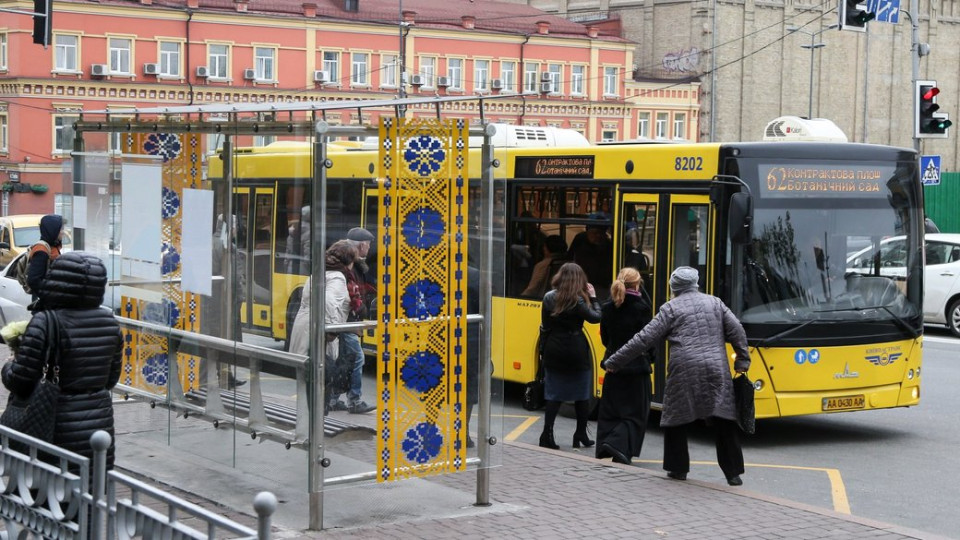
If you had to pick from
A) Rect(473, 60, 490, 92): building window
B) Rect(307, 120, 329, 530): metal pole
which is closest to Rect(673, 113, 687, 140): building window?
Rect(473, 60, 490, 92): building window

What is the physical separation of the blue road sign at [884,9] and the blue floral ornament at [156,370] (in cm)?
1548

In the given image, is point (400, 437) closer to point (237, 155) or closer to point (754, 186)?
point (237, 155)

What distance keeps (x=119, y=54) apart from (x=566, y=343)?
49.7 m

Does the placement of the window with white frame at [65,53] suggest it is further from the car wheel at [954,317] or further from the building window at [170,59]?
the car wheel at [954,317]

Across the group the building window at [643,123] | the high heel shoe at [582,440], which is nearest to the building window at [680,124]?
the building window at [643,123]

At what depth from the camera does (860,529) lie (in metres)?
8.59

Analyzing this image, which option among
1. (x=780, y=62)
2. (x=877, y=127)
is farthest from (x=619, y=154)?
(x=877, y=127)

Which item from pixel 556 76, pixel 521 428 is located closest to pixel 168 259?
pixel 521 428

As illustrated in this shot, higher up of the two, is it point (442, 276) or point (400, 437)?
point (442, 276)

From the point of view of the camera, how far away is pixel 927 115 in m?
23.8

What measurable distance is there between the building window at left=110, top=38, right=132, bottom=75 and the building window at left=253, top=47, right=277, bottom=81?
18.2 feet

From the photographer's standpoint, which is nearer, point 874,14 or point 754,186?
point 754,186

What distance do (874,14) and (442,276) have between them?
15873 mm

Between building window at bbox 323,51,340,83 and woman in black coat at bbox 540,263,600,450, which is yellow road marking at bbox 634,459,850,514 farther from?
building window at bbox 323,51,340,83
